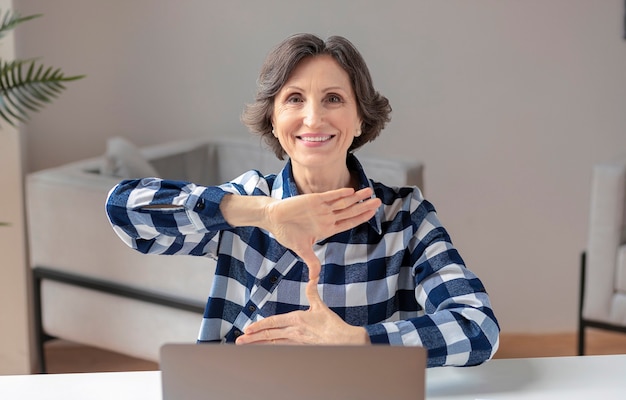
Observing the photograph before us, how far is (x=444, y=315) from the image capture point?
136 centimetres

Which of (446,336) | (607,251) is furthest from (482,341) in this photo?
(607,251)

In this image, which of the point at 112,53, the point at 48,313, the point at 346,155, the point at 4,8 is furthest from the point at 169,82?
the point at 346,155

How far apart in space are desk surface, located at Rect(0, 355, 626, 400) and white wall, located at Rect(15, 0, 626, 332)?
97.6 inches

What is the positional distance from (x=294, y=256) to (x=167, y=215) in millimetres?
232

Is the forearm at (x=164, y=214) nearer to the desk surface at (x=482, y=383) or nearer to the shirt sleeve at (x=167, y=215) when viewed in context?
the shirt sleeve at (x=167, y=215)

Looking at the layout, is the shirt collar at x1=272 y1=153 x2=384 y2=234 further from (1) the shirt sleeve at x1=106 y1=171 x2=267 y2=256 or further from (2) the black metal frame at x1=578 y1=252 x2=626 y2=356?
(2) the black metal frame at x1=578 y1=252 x2=626 y2=356

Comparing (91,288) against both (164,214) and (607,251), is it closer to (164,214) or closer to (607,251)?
(164,214)

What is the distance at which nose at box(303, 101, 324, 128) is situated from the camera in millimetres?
1439

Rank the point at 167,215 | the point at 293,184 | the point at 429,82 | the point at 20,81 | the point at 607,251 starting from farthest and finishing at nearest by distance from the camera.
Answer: the point at 429,82 → the point at 607,251 → the point at 20,81 → the point at 293,184 → the point at 167,215

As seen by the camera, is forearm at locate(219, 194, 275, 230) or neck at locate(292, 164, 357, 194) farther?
neck at locate(292, 164, 357, 194)


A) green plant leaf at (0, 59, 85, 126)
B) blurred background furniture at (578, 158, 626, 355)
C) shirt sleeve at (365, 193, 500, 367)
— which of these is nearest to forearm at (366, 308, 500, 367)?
shirt sleeve at (365, 193, 500, 367)

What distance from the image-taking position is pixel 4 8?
123 inches

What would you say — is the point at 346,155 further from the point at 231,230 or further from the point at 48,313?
the point at 48,313

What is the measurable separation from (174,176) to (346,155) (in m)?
1.99
